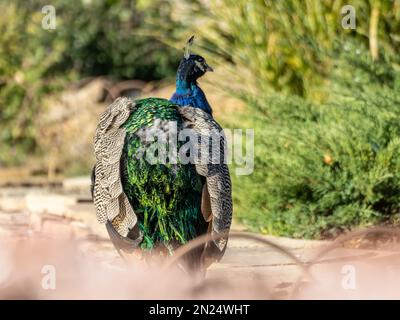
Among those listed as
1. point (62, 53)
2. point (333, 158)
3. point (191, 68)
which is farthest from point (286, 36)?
point (62, 53)

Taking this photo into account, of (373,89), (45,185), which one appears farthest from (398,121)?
(45,185)

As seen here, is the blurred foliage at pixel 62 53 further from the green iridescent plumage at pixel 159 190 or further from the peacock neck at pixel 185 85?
the green iridescent plumage at pixel 159 190

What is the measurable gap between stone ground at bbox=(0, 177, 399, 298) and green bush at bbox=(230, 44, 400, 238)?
0.26 meters

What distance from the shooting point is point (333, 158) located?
177 inches

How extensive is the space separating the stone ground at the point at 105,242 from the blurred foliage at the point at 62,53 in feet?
4.82

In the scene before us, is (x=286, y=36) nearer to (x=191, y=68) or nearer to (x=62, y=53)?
(x=191, y=68)

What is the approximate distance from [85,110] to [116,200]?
7.22 metres

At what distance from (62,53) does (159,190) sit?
825cm

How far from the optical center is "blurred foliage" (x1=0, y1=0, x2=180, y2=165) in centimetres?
920

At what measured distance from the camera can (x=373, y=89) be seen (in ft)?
15.3

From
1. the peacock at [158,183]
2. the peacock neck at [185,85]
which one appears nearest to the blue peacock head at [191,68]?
the peacock neck at [185,85]

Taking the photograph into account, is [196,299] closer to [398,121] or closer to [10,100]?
[398,121]

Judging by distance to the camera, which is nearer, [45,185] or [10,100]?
[45,185]

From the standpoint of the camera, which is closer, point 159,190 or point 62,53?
point 159,190
